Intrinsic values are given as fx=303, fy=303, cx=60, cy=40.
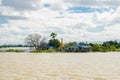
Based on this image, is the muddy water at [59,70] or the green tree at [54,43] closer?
the muddy water at [59,70]

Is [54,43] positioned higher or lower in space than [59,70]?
higher

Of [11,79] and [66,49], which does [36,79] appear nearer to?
[11,79]

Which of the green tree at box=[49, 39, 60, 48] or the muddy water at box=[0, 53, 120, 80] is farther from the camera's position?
the green tree at box=[49, 39, 60, 48]

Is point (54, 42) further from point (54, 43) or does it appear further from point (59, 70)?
point (59, 70)

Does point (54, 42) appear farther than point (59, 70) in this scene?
Yes

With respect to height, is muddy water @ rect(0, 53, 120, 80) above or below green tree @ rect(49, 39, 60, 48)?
below

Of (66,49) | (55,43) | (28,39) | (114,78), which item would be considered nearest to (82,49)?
(66,49)

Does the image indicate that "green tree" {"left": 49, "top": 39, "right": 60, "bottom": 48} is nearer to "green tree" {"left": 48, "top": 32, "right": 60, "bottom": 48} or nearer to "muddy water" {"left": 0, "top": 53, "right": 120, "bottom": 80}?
"green tree" {"left": 48, "top": 32, "right": 60, "bottom": 48}

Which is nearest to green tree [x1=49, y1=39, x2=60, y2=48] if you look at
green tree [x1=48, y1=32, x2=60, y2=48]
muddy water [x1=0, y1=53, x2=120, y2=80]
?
green tree [x1=48, y1=32, x2=60, y2=48]

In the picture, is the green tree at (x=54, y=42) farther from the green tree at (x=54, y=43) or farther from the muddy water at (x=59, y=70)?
the muddy water at (x=59, y=70)

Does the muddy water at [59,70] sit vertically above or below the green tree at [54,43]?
below

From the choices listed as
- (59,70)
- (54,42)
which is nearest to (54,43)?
(54,42)

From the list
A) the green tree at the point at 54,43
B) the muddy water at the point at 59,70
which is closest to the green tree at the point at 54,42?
the green tree at the point at 54,43

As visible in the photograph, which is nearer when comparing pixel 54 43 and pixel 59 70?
pixel 59 70
